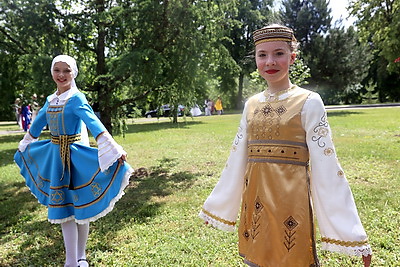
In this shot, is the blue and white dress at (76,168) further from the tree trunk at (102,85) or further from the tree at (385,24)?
the tree at (385,24)

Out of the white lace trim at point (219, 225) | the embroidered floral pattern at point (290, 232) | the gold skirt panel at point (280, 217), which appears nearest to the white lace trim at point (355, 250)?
the gold skirt panel at point (280, 217)

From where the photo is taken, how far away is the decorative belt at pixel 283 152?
218 cm

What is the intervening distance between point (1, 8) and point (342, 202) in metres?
8.07

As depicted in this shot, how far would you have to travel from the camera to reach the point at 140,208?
18.0ft

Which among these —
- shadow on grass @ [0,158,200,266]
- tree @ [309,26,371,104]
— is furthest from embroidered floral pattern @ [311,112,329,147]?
tree @ [309,26,371,104]

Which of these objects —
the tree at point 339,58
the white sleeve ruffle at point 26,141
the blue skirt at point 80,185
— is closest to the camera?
the blue skirt at point 80,185

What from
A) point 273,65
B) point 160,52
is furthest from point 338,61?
point 273,65

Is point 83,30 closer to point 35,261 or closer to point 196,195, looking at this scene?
point 196,195

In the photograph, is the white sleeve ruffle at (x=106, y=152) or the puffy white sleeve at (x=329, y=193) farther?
the white sleeve ruffle at (x=106, y=152)

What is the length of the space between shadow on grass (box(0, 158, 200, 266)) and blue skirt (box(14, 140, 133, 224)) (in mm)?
830

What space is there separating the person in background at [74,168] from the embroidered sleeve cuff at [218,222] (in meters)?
1.01

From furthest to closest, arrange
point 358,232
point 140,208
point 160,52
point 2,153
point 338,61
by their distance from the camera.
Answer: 1. point 338,61
2. point 2,153
3. point 160,52
4. point 140,208
5. point 358,232

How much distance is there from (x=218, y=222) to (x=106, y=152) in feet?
4.32

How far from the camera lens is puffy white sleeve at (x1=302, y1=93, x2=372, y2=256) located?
2023mm
